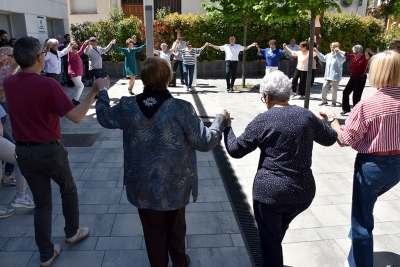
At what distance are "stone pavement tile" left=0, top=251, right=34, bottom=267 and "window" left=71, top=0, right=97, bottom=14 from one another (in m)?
20.3

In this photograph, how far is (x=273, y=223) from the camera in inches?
103

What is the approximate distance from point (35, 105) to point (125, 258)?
155 centimetres

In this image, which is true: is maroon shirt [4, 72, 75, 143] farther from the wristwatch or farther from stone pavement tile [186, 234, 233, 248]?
the wristwatch

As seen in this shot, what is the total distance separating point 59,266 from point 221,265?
142 centimetres

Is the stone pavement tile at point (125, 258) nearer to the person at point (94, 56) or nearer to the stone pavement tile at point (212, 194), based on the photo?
the stone pavement tile at point (212, 194)

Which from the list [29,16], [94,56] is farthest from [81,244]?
[29,16]

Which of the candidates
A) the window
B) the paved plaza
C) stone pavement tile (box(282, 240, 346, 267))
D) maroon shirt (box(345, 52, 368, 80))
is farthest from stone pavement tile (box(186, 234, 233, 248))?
the window

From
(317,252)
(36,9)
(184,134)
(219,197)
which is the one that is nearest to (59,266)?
(184,134)

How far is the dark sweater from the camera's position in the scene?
2443 millimetres

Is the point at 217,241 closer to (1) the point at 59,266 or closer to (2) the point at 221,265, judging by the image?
(2) the point at 221,265

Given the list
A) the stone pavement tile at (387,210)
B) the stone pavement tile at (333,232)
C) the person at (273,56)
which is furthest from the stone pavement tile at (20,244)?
the person at (273,56)

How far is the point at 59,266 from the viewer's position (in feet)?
10.4

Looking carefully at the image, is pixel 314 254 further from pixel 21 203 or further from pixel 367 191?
pixel 21 203

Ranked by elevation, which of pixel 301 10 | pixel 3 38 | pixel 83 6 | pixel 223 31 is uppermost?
pixel 83 6
